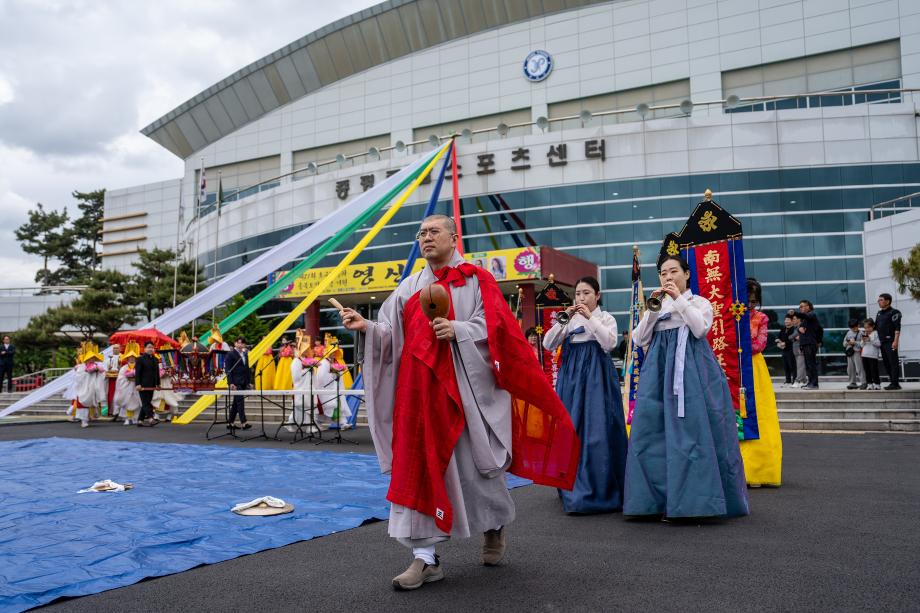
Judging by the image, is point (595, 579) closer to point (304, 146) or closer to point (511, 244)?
point (511, 244)

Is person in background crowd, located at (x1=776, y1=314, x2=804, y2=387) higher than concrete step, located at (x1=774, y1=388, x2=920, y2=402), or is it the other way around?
person in background crowd, located at (x1=776, y1=314, x2=804, y2=387)

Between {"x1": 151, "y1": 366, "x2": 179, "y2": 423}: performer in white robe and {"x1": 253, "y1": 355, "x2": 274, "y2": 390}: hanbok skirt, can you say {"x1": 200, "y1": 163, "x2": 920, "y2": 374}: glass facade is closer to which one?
{"x1": 253, "y1": 355, "x2": 274, "y2": 390}: hanbok skirt

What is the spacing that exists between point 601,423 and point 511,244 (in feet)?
64.4

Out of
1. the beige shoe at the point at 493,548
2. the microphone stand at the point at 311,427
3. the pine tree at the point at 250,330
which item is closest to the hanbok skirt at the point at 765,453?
the beige shoe at the point at 493,548

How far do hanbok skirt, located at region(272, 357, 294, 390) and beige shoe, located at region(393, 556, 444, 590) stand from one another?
12.2 m

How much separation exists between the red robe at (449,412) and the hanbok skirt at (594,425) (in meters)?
1.40

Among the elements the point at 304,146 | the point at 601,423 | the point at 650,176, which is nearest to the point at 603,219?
the point at 650,176

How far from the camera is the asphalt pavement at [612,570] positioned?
298 centimetres

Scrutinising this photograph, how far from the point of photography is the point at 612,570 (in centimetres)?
346

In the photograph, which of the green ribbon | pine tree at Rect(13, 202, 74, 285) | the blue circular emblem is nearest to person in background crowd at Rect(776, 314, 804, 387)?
the green ribbon

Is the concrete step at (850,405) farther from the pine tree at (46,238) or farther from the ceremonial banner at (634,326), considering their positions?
the pine tree at (46,238)

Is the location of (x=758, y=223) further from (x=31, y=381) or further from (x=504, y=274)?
(x=31, y=381)

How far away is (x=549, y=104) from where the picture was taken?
1117 inches

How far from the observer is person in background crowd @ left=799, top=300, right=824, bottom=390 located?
13.5m
